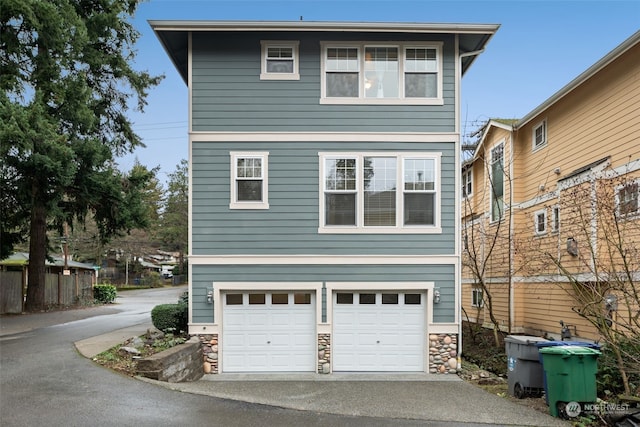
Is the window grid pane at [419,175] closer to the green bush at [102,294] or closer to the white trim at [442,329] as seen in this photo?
the white trim at [442,329]

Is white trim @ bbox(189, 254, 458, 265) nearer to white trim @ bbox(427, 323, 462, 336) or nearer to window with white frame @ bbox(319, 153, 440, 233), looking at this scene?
window with white frame @ bbox(319, 153, 440, 233)

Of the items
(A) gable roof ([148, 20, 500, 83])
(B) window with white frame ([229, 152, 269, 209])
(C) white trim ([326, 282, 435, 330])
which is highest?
(A) gable roof ([148, 20, 500, 83])

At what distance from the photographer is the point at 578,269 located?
12.7 meters

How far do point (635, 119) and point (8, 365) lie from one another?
13.7 m

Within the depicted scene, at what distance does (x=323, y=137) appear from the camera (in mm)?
11461

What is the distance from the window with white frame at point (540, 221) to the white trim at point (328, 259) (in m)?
5.01

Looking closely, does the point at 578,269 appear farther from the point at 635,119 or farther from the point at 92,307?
the point at 92,307

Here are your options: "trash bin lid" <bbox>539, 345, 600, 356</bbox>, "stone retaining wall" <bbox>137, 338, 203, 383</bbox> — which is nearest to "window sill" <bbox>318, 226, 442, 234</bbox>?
→ "stone retaining wall" <bbox>137, 338, 203, 383</bbox>

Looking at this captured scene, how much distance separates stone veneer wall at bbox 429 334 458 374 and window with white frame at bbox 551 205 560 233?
5170 mm

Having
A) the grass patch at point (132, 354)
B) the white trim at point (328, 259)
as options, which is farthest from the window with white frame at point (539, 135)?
the grass patch at point (132, 354)

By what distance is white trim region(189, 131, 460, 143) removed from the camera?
11.4 meters

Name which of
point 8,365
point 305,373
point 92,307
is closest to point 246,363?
point 305,373

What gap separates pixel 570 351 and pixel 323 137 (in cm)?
655

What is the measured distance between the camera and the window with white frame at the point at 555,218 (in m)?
14.0
